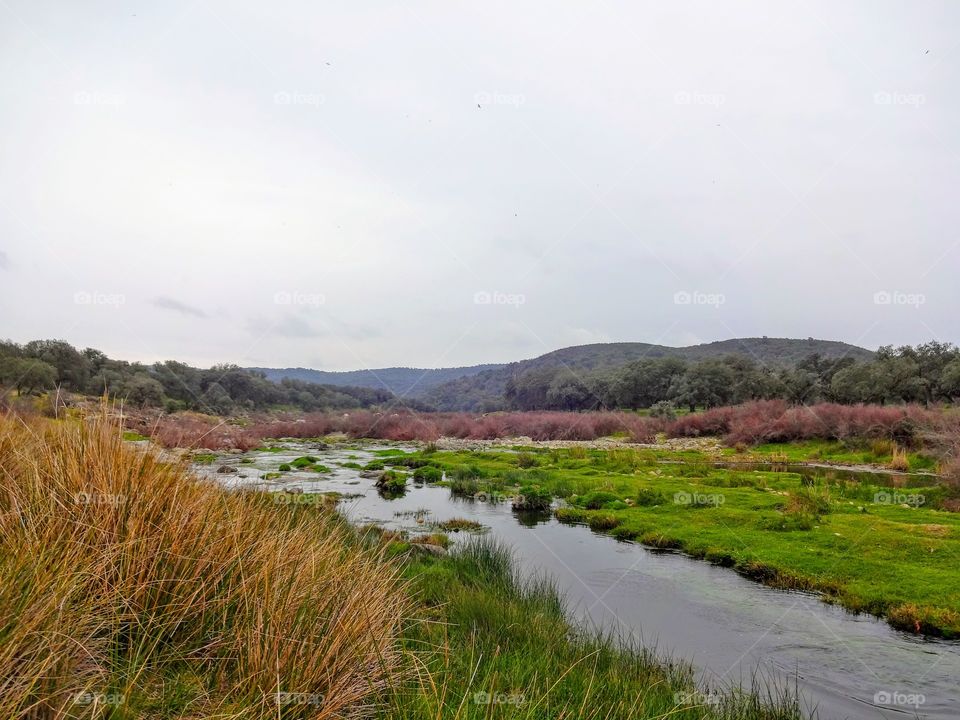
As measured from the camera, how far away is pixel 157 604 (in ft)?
13.4

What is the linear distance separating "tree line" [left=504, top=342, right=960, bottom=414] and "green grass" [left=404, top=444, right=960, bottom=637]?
70.8 feet

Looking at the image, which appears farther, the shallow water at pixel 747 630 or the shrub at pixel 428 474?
the shrub at pixel 428 474

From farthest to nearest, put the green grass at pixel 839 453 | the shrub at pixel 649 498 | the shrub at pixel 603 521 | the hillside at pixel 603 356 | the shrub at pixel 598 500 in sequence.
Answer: the hillside at pixel 603 356 → the green grass at pixel 839 453 → the shrub at pixel 598 500 → the shrub at pixel 649 498 → the shrub at pixel 603 521

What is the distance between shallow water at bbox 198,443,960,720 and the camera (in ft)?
22.8

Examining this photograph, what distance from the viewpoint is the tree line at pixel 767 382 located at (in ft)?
131

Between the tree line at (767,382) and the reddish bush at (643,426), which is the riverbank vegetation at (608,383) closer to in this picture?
the tree line at (767,382)

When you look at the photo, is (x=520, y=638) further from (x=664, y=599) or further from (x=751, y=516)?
(x=751, y=516)

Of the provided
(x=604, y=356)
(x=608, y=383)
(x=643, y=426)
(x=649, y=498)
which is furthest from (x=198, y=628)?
(x=604, y=356)

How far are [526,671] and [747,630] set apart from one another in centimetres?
568

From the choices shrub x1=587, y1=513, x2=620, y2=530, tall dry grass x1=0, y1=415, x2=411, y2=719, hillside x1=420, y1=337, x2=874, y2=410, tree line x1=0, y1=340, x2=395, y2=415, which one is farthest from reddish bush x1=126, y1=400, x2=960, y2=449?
hillside x1=420, y1=337, x2=874, y2=410

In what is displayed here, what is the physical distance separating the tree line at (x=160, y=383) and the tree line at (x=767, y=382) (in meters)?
39.6

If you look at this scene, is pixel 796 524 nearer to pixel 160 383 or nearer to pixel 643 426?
pixel 643 426

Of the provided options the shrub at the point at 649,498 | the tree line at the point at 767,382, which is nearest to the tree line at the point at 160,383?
the shrub at the point at 649,498

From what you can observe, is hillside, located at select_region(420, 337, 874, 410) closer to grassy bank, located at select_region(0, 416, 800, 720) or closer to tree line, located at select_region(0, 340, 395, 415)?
tree line, located at select_region(0, 340, 395, 415)
